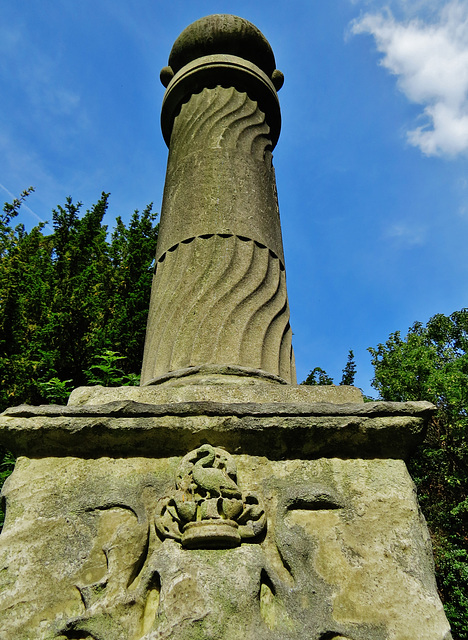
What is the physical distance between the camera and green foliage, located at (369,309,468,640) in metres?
10.7

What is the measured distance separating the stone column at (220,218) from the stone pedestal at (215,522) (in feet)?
1.34

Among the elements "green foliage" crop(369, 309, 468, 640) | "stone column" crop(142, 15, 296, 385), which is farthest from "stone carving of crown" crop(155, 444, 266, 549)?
"green foliage" crop(369, 309, 468, 640)

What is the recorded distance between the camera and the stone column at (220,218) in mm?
2584

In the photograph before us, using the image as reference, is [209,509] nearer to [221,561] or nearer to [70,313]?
[221,561]

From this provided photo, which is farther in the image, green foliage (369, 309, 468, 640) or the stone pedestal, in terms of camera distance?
green foliage (369, 309, 468, 640)

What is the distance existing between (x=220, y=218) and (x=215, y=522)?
1890mm

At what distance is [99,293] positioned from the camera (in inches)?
300

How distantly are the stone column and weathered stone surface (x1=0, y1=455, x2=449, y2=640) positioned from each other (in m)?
0.71

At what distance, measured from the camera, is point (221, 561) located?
1673 millimetres

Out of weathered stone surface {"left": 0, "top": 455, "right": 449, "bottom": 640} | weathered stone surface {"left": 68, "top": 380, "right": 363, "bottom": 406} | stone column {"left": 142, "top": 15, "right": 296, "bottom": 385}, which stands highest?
stone column {"left": 142, "top": 15, "right": 296, "bottom": 385}

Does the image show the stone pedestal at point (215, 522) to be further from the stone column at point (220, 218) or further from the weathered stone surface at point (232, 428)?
the stone column at point (220, 218)

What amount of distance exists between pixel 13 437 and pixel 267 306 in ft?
4.77

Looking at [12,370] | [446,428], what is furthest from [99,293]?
[446,428]

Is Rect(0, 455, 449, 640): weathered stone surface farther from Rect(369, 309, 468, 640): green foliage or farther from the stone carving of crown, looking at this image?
Rect(369, 309, 468, 640): green foliage
